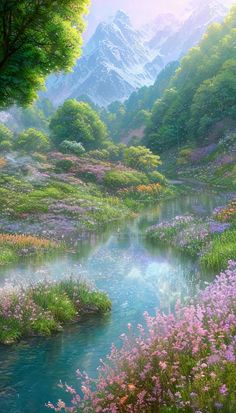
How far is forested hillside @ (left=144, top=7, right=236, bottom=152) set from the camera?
2953 inches

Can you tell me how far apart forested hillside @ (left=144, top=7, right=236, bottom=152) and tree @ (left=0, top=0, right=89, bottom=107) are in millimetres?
62374

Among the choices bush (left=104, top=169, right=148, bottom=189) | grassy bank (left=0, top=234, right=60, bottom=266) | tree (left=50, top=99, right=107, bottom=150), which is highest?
Answer: tree (left=50, top=99, right=107, bottom=150)

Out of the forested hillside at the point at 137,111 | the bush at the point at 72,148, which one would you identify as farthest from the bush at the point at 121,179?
the forested hillside at the point at 137,111

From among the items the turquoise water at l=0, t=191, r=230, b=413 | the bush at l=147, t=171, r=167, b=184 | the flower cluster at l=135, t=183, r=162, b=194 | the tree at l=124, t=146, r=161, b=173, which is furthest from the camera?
the tree at l=124, t=146, r=161, b=173

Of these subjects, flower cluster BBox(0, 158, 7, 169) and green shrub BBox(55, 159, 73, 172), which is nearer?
flower cluster BBox(0, 158, 7, 169)

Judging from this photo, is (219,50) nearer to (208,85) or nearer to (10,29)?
(208,85)

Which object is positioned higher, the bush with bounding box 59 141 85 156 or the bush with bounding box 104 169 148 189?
the bush with bounding box 59 141 85 156

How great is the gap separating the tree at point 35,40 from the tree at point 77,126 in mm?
64981

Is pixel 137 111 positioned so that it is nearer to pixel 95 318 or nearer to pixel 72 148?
pixel 72 148

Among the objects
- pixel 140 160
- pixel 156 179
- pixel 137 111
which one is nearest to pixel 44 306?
pixel 156 179

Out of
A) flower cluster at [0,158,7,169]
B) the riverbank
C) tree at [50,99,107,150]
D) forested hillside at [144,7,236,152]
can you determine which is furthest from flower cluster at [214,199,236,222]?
tree at [50,99,107,150]

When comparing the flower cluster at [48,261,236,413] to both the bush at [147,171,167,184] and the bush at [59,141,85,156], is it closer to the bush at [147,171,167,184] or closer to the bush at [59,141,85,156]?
the bush at [147,171,167,184]

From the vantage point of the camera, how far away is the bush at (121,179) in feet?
152

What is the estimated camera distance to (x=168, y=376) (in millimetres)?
6449
